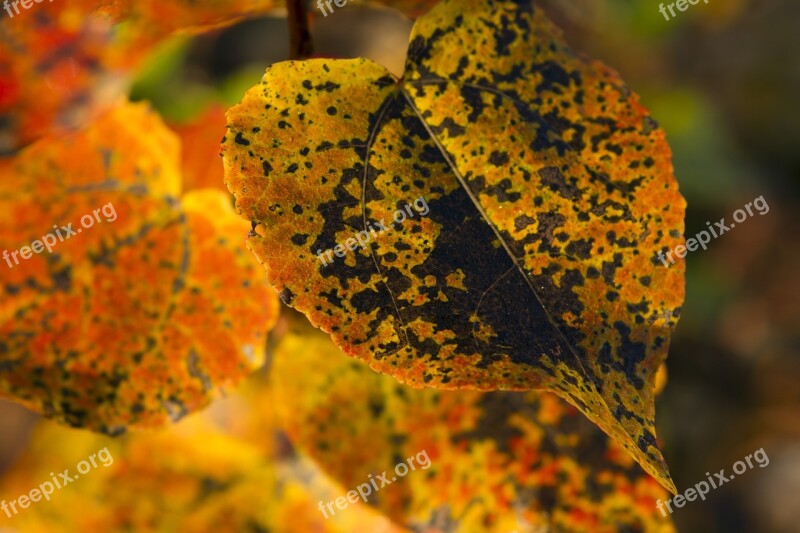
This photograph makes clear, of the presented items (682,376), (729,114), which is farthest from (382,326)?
(729,114)

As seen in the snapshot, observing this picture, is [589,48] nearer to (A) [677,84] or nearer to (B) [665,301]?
(A) [677,84]

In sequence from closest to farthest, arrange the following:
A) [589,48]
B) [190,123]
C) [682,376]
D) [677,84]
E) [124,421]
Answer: [124,421] < [190,123] < [682,376] < [589,48] < [677,84]

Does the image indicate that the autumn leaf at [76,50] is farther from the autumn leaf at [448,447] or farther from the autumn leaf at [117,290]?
the autumn leaf at [448,447]

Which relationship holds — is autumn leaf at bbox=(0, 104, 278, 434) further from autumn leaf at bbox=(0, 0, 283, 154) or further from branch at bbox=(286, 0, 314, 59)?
branch at bbox=(286, 0, 314, 59)

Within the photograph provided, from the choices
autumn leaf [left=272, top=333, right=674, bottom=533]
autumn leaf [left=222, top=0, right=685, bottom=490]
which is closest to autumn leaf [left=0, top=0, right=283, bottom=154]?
autumn leaf [left=222, top=0, right=685, bottom=490]

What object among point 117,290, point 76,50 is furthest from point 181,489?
point 76,50

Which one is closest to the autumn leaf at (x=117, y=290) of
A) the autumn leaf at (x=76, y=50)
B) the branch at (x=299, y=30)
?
the autumn leaf at (x=76, y=50)
